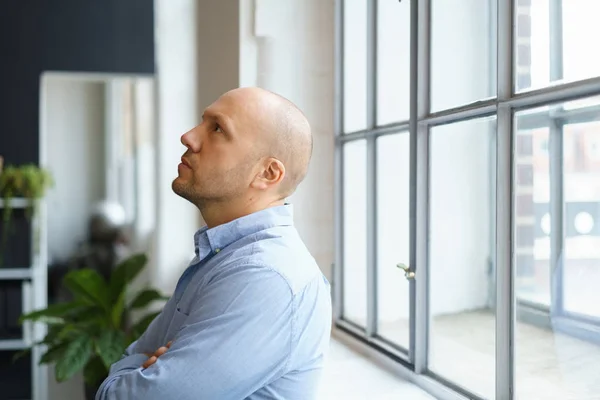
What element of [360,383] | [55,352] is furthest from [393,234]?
[55,352]

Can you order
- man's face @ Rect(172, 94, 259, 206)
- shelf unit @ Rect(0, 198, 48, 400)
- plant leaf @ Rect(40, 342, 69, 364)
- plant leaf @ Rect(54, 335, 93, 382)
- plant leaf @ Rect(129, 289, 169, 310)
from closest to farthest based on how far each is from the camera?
man's face @ Rect(172, 94, 259, 206), plant leaf @ Rect(54, 335, 93, 382), plant leaf @ Rect(40, 342, 69, 364), plant leaf @ Rect(129, 289, 169, 310), shelf unit @ Rect(0, 198, 48, 400)

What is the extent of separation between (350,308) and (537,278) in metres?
1.37

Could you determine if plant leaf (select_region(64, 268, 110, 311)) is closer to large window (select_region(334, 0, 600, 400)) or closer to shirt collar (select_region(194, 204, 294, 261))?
large window (select_region(334, 0, 600, 400))

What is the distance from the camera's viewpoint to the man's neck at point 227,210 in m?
1.58

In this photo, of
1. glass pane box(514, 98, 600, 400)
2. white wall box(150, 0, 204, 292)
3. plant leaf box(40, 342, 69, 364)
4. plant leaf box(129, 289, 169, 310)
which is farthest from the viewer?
white wall box(150, 0, 204, 292)

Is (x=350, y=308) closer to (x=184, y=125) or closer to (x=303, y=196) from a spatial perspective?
(x=303, y=196)

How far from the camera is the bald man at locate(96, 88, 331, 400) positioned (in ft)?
4.34

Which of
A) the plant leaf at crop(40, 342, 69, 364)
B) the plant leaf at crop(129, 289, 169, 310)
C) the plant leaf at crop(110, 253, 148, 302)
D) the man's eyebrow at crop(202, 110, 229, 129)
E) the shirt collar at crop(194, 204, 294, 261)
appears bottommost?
the plant leaf at crop(40, 342, 69, 364)

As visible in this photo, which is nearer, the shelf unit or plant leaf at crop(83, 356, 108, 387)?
plant leaf at crop(83, 356, 108, 387)

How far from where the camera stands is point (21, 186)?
480 centimetres

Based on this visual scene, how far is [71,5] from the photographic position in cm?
505

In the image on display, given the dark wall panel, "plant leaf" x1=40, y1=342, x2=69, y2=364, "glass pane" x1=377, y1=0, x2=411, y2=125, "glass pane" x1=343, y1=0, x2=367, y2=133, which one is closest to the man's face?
"glass pane" x1=377, y1=0, x2=411, y2=125

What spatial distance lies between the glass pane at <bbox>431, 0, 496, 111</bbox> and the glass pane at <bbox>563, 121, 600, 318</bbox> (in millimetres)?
456

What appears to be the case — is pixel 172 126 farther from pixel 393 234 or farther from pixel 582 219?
pixel 582 219
